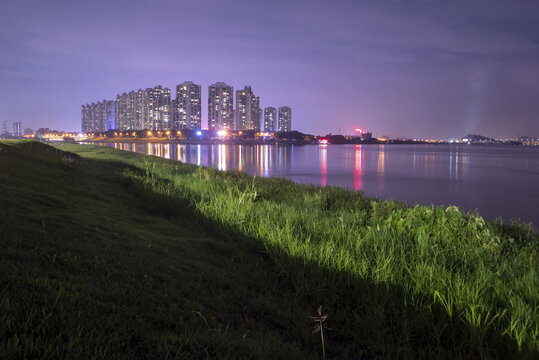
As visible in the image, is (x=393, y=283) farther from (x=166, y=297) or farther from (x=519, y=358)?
→ (x=166, y=297)

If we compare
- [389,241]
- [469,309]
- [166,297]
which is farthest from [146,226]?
[469,309]

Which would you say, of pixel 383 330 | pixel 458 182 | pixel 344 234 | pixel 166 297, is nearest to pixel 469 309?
pixel 383 330

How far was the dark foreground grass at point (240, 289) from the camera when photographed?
309 cm

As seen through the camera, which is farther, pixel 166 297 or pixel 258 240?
pixel 258 240

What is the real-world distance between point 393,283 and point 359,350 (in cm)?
160

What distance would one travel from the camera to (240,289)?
4922 millimetres

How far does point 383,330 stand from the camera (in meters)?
4.24

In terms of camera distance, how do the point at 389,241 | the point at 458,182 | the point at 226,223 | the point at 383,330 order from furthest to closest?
the point at 458,182
the point at 226,223
the point at 389,241
the point at 383,330

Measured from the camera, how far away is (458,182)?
34719 mm

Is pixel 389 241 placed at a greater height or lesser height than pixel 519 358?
greater

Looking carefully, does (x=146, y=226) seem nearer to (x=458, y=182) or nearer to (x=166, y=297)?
(x=166, y=297)

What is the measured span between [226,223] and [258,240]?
1440 millimetres

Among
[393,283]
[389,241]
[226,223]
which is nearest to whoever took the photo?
[393,283]

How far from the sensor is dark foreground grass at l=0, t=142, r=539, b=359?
3086 mm
